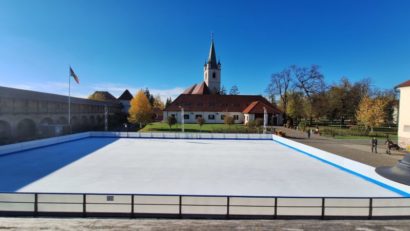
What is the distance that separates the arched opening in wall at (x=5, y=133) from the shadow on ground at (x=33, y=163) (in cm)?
605

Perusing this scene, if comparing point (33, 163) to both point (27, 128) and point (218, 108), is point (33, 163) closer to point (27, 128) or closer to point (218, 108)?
point (27, 128)

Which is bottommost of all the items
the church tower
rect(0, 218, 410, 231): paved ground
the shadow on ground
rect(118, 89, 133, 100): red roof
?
the shadow on ground

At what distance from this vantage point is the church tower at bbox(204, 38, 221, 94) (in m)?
74.5

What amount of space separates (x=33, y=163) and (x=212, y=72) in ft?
203

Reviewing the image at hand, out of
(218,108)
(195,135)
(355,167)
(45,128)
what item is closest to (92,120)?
(45,128)

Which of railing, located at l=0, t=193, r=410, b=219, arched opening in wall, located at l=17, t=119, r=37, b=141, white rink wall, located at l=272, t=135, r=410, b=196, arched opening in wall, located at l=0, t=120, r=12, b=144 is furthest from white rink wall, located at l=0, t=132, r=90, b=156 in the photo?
white rink wall, located at l=272, t=135, r=410, b=196

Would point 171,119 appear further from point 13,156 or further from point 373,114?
point 373,114

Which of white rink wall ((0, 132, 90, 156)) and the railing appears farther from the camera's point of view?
white rink wall ((0, 132, 90, 156))

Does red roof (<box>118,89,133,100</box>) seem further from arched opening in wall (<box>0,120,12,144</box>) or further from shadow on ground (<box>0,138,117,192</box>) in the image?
shadow on ground (<box>0,138,117,192</box>)

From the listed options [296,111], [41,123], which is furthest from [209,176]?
[296,111]

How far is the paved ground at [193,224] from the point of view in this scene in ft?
23.9

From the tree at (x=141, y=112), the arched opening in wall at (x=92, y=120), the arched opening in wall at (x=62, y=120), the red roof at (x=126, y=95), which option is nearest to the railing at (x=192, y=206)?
the arched opening in wall at (x=62, y=120)

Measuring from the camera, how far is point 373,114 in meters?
39.0

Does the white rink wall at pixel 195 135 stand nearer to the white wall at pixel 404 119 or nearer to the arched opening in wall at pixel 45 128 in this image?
the arched opening in wall at pixel 45 128
